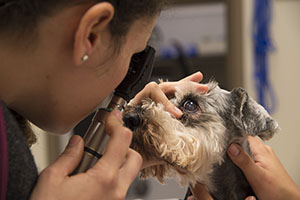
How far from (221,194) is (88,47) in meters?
0.68

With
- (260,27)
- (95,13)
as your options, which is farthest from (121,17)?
(260,27)

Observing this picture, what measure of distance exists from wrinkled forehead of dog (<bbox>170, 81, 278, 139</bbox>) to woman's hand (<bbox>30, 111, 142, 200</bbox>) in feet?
1.44

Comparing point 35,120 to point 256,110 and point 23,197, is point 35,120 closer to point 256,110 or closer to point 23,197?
point 23,197

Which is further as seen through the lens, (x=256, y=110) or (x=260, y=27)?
(x=260, y=27)

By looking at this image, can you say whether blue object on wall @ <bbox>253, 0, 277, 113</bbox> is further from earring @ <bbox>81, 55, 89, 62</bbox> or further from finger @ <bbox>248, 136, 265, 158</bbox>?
earring @ <bbox>81, 55, 89, 62</bbox>

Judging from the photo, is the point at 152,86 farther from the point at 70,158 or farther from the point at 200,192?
the point at 70,158

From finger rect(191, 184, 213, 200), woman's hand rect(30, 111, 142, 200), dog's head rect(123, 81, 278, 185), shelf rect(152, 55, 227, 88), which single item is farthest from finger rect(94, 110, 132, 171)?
shelf rect(152, 55, 227, 88)

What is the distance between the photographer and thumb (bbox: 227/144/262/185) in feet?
3.25

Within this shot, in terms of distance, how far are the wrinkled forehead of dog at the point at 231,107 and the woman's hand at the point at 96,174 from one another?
0.44 metres

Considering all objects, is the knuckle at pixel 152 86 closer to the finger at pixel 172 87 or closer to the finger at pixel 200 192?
the finger at pixel 172 87

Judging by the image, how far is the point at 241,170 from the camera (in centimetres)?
104

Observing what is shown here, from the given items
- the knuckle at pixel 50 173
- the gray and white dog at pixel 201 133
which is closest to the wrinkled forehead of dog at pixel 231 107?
the gray and white dog at pixel 201 133

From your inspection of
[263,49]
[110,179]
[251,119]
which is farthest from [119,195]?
[263,49]

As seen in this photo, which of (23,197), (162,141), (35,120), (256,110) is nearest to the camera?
(23,197)
